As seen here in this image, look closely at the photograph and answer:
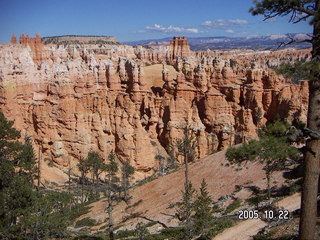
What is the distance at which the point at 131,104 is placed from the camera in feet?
149

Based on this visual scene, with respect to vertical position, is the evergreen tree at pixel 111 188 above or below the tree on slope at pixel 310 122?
below

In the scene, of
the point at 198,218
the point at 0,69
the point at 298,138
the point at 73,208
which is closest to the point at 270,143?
the point at 298,138

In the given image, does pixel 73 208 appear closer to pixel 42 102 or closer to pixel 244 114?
pixel 42 102

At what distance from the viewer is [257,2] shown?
8.39 metres

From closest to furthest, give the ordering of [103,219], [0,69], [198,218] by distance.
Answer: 1. [198,218]
2. [103,219]
3. [0,69]

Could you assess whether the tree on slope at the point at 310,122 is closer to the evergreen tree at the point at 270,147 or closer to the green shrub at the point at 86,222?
the evergreen tree at the point at 270,147

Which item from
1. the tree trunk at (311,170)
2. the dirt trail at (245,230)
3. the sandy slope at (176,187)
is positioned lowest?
the sandy slope at (176,187)

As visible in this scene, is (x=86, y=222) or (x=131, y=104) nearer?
(x=86, y=222)

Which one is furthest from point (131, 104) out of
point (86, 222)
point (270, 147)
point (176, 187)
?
point (270, 147)

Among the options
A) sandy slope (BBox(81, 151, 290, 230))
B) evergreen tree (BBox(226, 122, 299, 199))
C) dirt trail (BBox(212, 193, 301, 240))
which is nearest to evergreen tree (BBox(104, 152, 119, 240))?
sandy slope (BBox(81, 151, 290, 230))

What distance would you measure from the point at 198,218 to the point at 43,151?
29.7 metres

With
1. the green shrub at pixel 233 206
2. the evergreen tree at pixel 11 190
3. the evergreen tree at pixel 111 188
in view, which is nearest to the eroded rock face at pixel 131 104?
the evergreen tree at pixel 111 188

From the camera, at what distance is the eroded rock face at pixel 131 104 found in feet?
133

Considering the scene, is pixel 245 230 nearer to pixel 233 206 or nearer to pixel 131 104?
pixel 233 206
